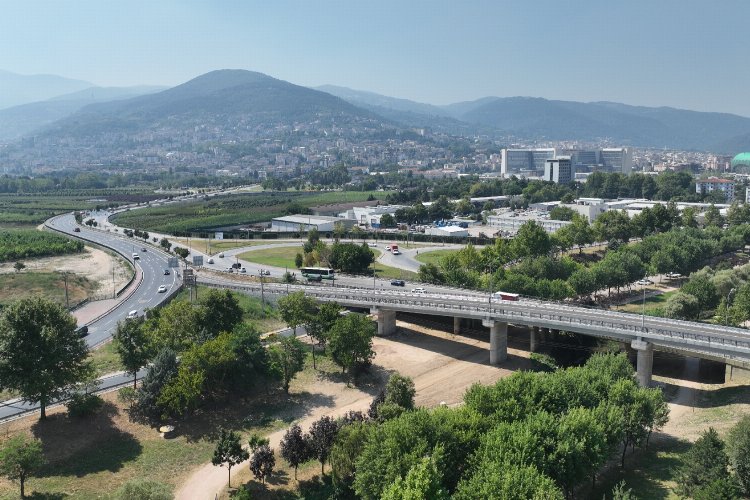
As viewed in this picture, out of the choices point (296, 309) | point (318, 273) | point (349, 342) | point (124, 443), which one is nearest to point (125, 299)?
point (318, 273)

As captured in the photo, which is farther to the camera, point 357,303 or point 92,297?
point 92,297

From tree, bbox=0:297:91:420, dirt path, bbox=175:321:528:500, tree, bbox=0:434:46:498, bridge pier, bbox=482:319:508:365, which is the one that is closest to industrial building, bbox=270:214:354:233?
dirt path, bbox=175:321:528:500

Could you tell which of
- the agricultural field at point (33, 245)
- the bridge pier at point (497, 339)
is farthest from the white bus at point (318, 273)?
the agricultural field at point (33, 245)

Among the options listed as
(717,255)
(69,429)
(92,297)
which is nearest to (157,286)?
(92,297)

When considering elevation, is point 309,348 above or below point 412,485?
below

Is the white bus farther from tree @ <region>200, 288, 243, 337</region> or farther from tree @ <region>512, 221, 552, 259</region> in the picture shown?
tree @ <region>512, 221, 552, 259</region>

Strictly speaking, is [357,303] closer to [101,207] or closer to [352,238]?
[352,238]
